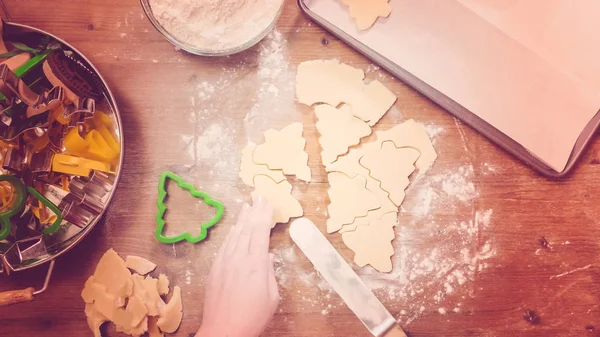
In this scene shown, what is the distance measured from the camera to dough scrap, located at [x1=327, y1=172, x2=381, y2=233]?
906 mm

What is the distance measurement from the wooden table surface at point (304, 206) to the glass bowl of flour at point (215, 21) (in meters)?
0.05

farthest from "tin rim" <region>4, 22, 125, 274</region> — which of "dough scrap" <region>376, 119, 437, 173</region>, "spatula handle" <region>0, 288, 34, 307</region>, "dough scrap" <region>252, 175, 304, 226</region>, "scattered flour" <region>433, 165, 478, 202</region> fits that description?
"scattered flour" <region>433, 165, 478, 202</region>

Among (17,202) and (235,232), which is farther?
(235,232)

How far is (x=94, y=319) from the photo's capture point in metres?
0.89

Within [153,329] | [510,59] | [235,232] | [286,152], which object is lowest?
[153,329]

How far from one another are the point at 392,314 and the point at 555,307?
29 cm

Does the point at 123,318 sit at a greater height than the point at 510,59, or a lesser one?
lesser

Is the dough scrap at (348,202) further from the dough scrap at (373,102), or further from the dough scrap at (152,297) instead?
the dough scrap at (152,297)

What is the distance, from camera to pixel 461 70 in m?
0.92

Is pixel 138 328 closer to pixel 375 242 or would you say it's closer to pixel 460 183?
pixel 375 242

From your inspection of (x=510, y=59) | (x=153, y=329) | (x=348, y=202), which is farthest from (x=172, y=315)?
(x=510, y=59)

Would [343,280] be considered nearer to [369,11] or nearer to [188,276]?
[188,276]

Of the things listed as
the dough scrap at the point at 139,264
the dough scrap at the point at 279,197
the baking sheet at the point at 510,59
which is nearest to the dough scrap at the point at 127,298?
the dough scrap at the point at 139,264

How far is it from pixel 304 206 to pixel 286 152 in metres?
0.10
